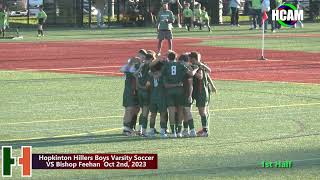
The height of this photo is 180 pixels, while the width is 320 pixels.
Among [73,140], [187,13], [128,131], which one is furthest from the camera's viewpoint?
[187,13]

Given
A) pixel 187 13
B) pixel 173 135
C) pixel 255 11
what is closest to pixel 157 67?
pixel 173 135

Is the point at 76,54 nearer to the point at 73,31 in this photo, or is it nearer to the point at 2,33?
the point at 2,33

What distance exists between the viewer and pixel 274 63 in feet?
115

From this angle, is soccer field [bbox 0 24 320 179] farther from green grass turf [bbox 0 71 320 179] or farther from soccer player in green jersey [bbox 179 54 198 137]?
soccer player in green jersey [bbox 179 54 198 137]

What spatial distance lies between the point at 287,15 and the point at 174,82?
47.8 metres

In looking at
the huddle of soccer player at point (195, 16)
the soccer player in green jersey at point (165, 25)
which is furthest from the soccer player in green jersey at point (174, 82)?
the huddle of soccer player at point (195, 16)

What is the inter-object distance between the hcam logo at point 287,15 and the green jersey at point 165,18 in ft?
64.7

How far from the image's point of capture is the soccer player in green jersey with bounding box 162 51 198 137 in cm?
1788

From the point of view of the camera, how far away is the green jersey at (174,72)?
58.6 ft

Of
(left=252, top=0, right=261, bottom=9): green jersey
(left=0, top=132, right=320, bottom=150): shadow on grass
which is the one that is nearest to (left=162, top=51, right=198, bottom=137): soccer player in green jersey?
(left=0, top=132, right=320, bottom=150): shadow on grass

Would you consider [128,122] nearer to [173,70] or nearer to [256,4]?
[173,70]

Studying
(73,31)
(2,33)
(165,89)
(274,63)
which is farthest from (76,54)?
(165,89)

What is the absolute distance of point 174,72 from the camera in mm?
17906

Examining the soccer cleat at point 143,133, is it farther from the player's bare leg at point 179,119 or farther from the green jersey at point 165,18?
the green jersey at point 165,18
